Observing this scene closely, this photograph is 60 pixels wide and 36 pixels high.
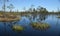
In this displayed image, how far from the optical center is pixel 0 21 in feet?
9.62

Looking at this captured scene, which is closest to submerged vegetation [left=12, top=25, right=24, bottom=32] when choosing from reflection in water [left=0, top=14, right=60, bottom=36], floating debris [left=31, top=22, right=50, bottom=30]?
reflection in water [left=0, top=14, right=60, bottom=36]

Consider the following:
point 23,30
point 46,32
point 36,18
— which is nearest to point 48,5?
point 36,18

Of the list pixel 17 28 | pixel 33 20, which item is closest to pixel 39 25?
pixel 33 20

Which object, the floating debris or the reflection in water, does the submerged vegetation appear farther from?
the floating debris

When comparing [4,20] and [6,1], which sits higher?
[6,1]

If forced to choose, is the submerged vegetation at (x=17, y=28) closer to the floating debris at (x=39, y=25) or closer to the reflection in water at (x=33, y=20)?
the reflection in water at (x=33, y=20)

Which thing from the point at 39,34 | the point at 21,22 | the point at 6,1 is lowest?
the point at 39,34

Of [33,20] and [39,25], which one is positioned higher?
[33,20]

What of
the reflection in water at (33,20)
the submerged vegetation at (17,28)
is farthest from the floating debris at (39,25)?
the submerged vegetation at (17,28)

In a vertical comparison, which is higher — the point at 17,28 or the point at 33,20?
the point at 33,20

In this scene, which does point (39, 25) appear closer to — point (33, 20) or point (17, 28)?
point (33, 20)

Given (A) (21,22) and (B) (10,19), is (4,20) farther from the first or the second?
(A) (21,22)

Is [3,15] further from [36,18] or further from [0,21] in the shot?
[36,18]

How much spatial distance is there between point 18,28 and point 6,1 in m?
0.67
